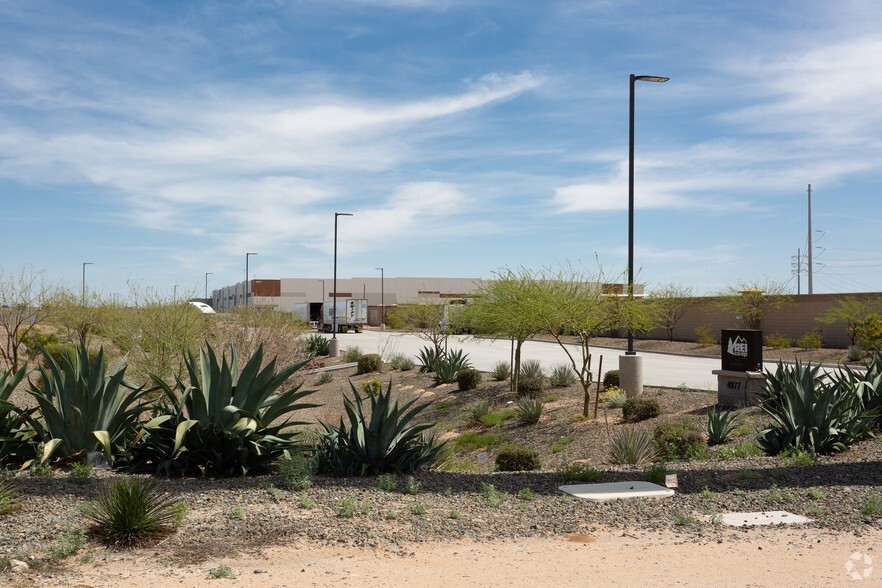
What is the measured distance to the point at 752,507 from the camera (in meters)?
7.88

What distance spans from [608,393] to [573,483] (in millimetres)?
11589

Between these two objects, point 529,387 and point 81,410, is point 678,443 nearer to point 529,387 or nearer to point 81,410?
point 81,410

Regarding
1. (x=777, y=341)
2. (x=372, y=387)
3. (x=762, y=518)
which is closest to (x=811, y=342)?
(x=777, y=341)

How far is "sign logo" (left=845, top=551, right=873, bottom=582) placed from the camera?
5883mm

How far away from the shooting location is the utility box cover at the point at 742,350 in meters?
17.2

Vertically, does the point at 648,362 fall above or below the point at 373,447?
below

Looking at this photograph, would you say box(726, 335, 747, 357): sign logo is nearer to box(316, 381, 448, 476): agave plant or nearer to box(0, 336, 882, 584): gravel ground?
box(0, 336, 882, 584): gravel ground

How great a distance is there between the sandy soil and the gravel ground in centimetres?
20

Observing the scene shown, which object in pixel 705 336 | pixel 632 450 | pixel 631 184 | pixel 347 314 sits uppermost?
pixel 631 184

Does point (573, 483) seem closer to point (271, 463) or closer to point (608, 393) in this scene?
point (271, 463)

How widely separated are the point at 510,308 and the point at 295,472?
562 inches

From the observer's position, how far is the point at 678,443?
12820mm

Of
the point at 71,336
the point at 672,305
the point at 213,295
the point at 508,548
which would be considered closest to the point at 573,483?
the point at 508,548

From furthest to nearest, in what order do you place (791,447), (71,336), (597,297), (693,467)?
(71,336), (597,297), (791,447), (693,467)
